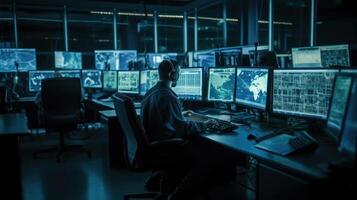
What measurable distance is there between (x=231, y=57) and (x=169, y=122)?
1.36 meters

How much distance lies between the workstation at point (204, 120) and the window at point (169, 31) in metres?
1.99

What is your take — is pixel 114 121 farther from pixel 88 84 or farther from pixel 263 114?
pixel 88 84

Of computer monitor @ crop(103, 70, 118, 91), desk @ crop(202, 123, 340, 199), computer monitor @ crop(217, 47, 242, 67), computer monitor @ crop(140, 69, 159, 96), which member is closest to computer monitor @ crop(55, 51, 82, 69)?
computer monitor @ crop(103, 70, 118, 91)

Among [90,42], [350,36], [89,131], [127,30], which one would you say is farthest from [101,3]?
[350,36]

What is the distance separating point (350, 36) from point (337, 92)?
7169mm

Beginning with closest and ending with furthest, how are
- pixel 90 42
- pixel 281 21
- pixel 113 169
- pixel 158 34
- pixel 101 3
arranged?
pixel 113 169 → pixel 281 21 → pixel 101 3 → pixel 158 34 → pixel 90 42

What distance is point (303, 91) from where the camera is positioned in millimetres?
2262

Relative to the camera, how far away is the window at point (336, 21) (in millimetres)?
6035

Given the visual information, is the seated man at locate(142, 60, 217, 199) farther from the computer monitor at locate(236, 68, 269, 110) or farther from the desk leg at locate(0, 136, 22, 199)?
the desk leg at locate(0, 136, 22, 199)

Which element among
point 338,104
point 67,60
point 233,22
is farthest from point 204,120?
point 233,22

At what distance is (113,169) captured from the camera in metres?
3.95

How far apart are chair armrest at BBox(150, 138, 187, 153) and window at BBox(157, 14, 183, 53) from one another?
6515 millimetres

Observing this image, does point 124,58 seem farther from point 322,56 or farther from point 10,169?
point 10,169

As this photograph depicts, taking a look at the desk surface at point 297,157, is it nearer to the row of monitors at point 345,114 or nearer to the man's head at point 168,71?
the row of monitors at point 345,114
